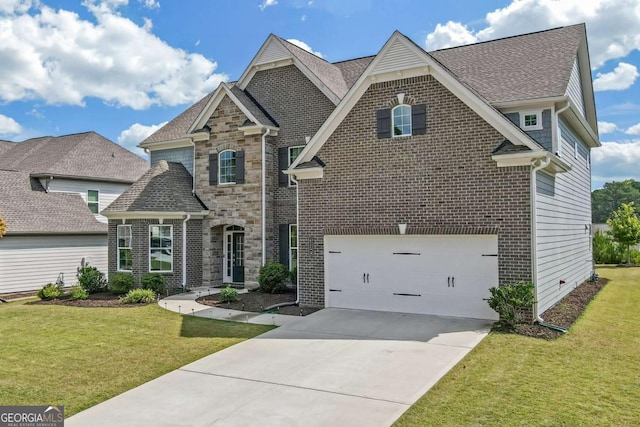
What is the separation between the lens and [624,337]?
995cm

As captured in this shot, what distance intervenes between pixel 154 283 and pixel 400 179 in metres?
9.47

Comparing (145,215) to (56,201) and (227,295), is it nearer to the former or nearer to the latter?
(227,295)

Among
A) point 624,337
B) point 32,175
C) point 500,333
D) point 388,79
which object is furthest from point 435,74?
point 32,175

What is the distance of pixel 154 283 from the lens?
16.7 metres

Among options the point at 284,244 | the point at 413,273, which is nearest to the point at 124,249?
the point at 284,244

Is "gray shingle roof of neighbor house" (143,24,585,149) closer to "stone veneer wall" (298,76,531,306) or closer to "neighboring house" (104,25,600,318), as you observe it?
"neighboring house" (104,25,600,318)

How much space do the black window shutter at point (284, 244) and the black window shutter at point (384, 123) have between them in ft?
20.5

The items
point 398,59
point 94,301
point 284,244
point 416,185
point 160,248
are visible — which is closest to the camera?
point 416,185

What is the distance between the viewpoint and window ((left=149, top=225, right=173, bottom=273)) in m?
17.8

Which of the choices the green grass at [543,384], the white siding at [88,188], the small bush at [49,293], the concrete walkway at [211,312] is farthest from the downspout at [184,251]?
the green grass at [543,384]

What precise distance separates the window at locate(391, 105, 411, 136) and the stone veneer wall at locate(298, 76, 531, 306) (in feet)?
0.83

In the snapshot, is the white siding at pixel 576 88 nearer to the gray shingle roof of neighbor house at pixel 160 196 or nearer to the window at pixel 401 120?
the window at pixel 401 120

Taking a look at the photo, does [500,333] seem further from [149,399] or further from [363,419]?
[149,399]

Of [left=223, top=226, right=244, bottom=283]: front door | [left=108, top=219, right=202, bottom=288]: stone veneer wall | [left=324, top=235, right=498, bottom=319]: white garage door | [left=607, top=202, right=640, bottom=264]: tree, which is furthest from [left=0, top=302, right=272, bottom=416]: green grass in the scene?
[left=607, top=202, right=640, bottom=264]: tree
